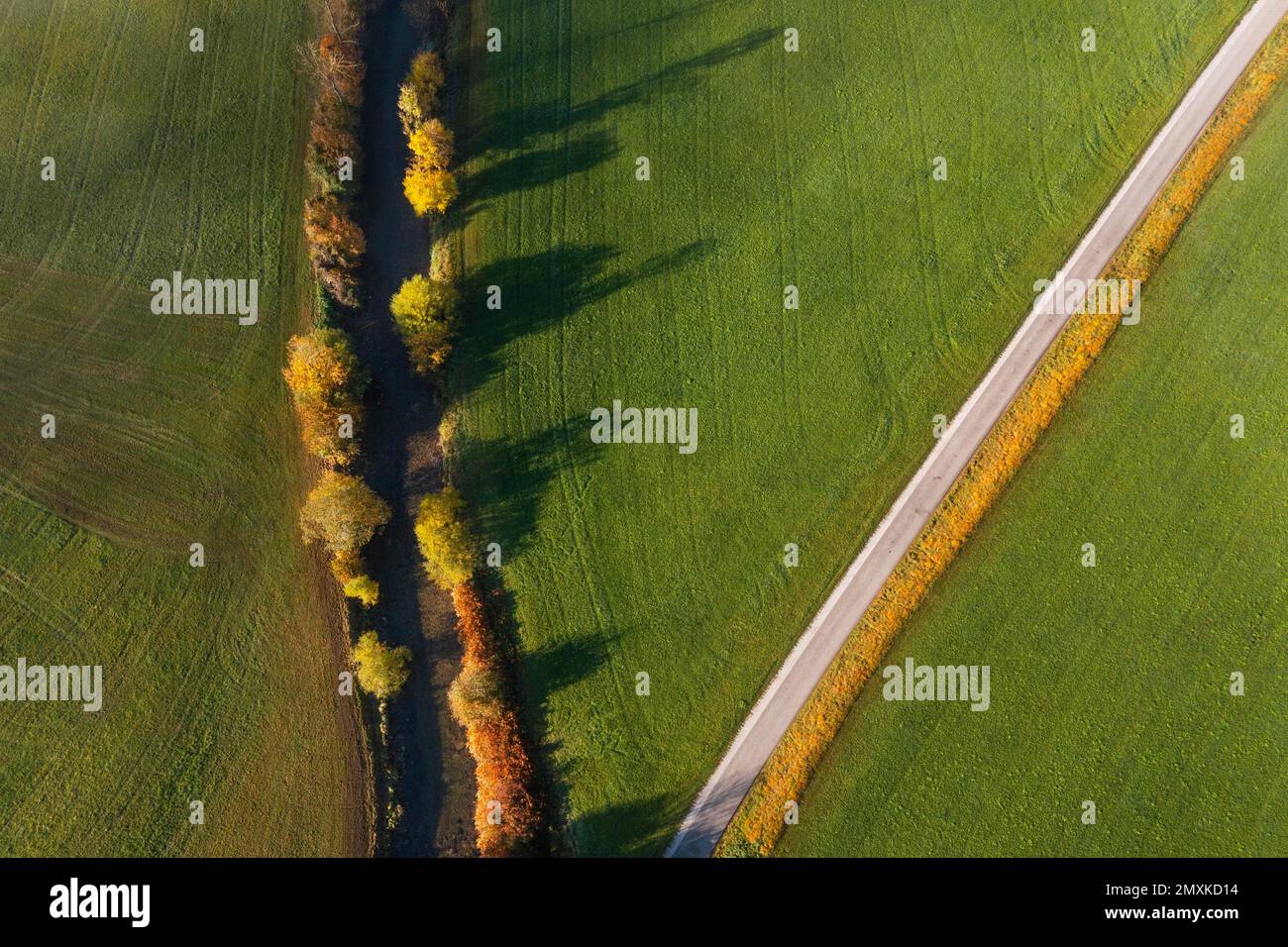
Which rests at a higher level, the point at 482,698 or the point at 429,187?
the point at 429,187

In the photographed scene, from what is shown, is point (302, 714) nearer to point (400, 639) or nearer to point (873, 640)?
point (400, 639)

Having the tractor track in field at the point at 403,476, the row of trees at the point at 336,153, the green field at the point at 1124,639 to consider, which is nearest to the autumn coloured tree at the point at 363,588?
the tractor track in field at the point at 403,476

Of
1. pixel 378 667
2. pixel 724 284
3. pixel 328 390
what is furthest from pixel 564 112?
pixel 378 667

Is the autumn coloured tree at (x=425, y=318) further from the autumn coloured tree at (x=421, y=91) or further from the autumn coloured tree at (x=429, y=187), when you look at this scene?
the autumn coloured tree at (x=421, y=91)

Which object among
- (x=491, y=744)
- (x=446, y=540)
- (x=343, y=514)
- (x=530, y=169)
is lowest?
(x=491, y=744)

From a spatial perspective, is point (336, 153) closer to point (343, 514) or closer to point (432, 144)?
point (432, 144)
